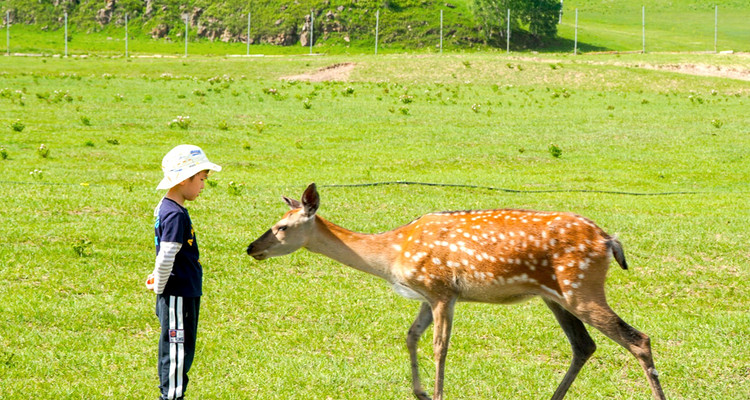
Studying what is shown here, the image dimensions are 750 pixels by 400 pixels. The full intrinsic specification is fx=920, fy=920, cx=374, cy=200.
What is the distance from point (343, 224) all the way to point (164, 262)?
30.5 feet

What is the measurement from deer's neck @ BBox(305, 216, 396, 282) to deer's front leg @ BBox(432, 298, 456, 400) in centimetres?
62

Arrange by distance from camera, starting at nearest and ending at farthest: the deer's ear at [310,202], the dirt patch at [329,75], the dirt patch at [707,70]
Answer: the deer's ear at [310,202]
the dirt patch at [329,75]
the dirt patch at [707,70]

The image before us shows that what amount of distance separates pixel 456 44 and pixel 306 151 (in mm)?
82835

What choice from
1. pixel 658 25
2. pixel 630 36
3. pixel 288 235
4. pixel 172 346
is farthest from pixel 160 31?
pixel 172 346

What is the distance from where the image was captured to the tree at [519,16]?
4272 inches

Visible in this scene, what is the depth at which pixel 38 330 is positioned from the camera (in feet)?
34.9

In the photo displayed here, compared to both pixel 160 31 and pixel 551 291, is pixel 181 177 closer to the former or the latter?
pixel 551 291

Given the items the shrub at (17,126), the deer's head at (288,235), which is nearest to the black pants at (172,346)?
the deer's head at (288,235)

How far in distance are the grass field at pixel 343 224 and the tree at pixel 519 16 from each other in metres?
69.4

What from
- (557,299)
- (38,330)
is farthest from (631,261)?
(38,330)

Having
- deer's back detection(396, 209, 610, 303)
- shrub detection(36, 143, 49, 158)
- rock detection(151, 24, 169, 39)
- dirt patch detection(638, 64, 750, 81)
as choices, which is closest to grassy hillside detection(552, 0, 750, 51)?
dirt patch detection(638, 64, 750, 81)

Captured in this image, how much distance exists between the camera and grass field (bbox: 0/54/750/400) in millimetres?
9758

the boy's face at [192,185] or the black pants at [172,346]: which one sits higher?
the boy's face at [192,185]

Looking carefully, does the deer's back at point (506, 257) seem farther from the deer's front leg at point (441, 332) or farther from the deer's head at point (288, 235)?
the deer's head at point (288, 235)
